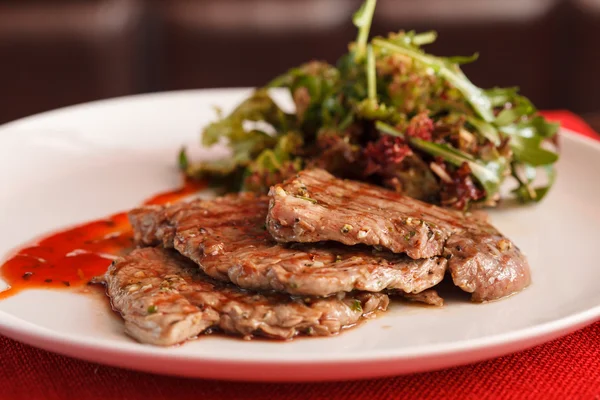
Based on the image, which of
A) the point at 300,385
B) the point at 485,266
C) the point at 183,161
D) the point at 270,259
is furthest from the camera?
the point at 183,161

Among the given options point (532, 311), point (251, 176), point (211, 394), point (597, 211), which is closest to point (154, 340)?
point (211, 394)

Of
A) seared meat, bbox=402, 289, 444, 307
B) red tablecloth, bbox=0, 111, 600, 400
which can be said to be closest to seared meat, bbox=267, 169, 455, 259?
seared meat, bbox=402, 289, 444, 307

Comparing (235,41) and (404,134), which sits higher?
(404,134)

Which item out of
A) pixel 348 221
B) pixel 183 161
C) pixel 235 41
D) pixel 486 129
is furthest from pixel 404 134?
pixel 235 41

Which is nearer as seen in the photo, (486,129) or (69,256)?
(69,256)

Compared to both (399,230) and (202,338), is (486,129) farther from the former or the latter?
(202,338)

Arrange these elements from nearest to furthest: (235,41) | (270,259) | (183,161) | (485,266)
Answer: (270,259)
(485,266)
(183,161)
(235,41)

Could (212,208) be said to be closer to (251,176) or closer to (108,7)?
(251,176)
